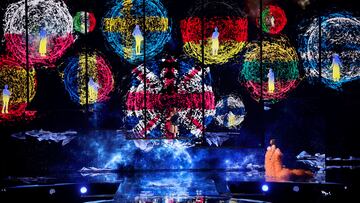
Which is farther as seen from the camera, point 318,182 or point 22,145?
point 22,145

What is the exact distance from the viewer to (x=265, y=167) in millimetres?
9773

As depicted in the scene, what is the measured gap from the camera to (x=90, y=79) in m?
9.80

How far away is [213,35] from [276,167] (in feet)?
7.41

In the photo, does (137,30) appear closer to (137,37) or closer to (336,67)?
(137,37)

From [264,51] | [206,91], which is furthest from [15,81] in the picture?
[264,51]

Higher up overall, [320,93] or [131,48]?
[131,48]

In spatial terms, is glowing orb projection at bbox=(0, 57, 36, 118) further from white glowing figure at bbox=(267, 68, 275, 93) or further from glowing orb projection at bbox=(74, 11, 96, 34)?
white glowing figure at bbox=(267, 68, 275, 93)

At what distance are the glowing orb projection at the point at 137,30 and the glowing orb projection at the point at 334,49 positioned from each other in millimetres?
2219

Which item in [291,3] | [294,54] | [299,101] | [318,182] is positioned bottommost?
[318,182]

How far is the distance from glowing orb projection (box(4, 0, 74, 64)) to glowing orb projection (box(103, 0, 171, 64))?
0.66 m

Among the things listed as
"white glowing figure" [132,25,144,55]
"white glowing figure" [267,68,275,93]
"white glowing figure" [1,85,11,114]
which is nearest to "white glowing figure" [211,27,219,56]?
"white glowing figure" [267,68,275,93]

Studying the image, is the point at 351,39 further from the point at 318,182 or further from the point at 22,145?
the point at 22,145

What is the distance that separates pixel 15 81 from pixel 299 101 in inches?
173

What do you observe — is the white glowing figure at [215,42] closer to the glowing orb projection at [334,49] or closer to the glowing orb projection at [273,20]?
the glowing orb projection at [273,20]
